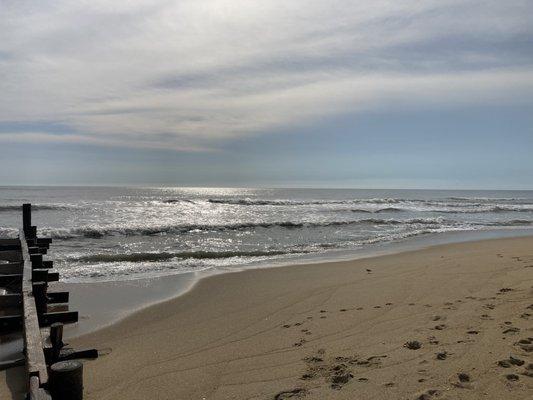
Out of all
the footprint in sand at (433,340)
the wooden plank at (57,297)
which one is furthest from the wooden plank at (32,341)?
the footprint in sand at (433,340)

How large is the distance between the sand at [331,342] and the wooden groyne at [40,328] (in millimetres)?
473

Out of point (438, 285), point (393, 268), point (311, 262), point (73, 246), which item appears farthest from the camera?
point (73, 246)

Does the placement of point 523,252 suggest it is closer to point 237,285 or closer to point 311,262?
point 311,262

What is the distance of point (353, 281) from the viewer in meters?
9.19

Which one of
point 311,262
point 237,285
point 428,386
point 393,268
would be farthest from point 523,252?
point 428,386

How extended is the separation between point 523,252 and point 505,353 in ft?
32.0

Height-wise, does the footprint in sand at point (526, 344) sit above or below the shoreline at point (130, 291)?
above

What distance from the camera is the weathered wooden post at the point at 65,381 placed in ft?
→ 10.4

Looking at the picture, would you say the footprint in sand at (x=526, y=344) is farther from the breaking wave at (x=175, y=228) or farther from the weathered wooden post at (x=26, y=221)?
the breaking wave at (x=175, y=228)

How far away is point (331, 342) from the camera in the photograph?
17.2 feet

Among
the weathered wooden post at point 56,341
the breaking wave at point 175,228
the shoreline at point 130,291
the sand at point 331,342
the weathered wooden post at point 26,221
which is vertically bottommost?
the breaking wave at point 175,228

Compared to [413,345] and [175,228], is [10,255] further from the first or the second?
[175,228]

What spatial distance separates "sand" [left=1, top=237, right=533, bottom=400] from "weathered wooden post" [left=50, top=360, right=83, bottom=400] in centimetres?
96

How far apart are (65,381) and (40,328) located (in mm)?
2568
